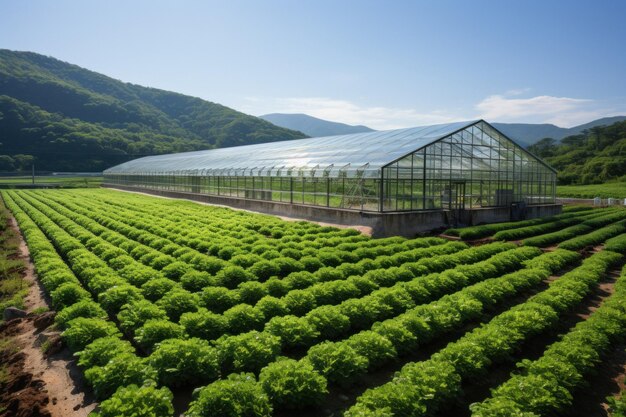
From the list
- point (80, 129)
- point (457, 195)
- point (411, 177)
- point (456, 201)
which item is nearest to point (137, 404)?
point (411, 177)

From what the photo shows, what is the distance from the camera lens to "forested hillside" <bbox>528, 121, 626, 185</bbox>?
278 feet

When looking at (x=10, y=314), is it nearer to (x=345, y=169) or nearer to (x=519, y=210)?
(x=345, y=169)

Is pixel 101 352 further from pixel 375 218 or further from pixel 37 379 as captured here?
pixel 375 218

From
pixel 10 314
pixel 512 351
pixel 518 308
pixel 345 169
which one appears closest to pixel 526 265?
pixel 518 308

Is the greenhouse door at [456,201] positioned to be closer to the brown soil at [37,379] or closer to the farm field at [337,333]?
the farm field at [337,333]

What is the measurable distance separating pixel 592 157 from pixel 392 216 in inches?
4130

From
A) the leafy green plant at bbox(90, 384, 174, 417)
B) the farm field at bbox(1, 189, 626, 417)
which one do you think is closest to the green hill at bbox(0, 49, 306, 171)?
the farm field at bbox(1, 189, 626, 417)

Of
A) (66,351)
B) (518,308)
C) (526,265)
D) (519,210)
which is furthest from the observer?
(519,210)

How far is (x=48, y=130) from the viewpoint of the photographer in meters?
116

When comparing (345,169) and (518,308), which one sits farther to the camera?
(345,169)

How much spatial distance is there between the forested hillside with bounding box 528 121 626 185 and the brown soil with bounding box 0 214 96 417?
306 ft

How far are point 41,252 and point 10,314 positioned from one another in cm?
563

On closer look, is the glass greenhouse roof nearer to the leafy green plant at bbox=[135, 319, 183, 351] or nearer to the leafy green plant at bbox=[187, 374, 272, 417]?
the leafy green plant at bbox=[135, 319, 183, 351]

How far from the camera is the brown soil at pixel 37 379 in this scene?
6.98m
